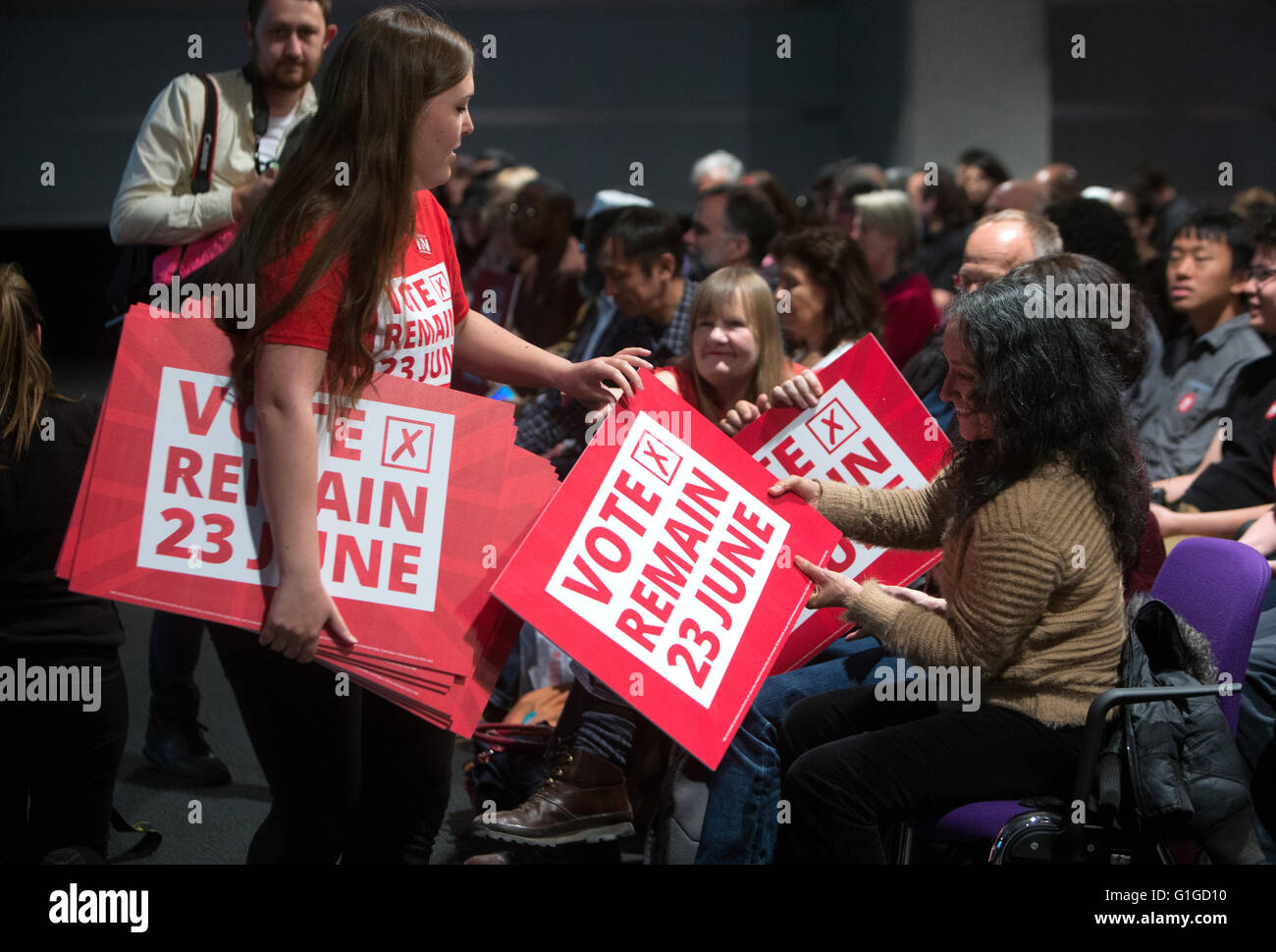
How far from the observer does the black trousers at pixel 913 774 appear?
2.04 m

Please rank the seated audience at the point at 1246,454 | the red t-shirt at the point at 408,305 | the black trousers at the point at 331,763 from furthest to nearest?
the seated audience at the point at 1246,454, the black trousers at the point at 331,763, the red t-shirt at the point at 408,305

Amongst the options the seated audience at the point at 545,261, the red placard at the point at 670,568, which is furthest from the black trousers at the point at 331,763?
the seated audience at the point at 545,261

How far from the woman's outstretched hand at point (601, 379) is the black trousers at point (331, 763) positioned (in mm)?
593

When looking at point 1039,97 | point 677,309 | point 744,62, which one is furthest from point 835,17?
point 677,309

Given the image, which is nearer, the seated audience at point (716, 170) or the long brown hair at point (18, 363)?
the long brown hair at point (18, 363)

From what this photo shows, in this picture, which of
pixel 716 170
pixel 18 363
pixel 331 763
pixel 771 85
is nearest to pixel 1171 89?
pixel 771 85

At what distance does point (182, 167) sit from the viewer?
9.30 feet

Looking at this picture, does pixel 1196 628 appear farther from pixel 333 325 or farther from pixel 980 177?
pixel 980 177

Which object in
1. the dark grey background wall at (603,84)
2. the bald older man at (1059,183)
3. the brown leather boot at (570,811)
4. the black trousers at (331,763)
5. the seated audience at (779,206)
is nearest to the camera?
the black trousers at (331,763)

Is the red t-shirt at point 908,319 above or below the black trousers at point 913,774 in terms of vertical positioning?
above

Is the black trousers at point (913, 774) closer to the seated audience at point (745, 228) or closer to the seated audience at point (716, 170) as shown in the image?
the seated audience at point (745, 228)

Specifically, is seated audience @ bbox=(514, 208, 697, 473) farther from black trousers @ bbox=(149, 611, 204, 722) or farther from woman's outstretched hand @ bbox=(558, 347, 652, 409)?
woman's outstretched hand @ bbox=(558, 347, 652, 409)

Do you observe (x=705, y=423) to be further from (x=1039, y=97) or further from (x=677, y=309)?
(x=1039, y=97)
